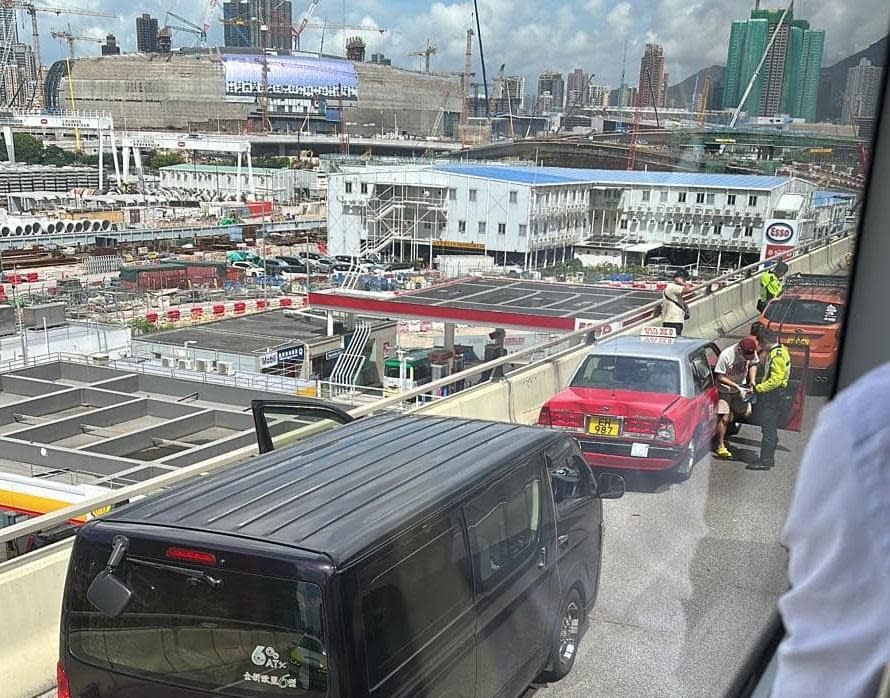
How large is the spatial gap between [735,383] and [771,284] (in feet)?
0.78

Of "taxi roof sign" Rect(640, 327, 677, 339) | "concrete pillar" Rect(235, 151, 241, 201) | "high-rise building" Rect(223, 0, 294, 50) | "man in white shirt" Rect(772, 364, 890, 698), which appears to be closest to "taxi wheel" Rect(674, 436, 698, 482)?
"taxi roof sign" Rect(640, 327, 677, 339)

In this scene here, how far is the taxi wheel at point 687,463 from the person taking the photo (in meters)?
1.85

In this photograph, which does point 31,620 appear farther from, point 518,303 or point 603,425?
point 518,303

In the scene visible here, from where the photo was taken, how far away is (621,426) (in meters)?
1.97


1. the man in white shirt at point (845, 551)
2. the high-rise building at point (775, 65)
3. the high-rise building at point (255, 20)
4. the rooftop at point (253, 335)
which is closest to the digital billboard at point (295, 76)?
the rooftop at point (253, 335)

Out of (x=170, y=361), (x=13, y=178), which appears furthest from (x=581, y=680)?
(x=13, y=178)

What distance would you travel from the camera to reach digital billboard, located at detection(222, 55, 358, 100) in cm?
1261

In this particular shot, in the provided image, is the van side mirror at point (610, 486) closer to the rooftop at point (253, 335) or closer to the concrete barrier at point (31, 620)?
the concrete barrier at point (31, 620)

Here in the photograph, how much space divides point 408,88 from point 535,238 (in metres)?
9.01

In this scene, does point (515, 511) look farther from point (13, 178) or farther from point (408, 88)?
point (13, 178)

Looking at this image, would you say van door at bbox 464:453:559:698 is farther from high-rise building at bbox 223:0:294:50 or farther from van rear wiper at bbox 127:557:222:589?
high-rise building at bbox 223:0:294:50

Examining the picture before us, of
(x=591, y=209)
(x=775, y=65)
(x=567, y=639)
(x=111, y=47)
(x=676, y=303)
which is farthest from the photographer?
(x=111, y=47)

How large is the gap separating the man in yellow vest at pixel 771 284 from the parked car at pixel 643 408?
162 mm

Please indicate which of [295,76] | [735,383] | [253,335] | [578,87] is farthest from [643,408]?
[295,76]
